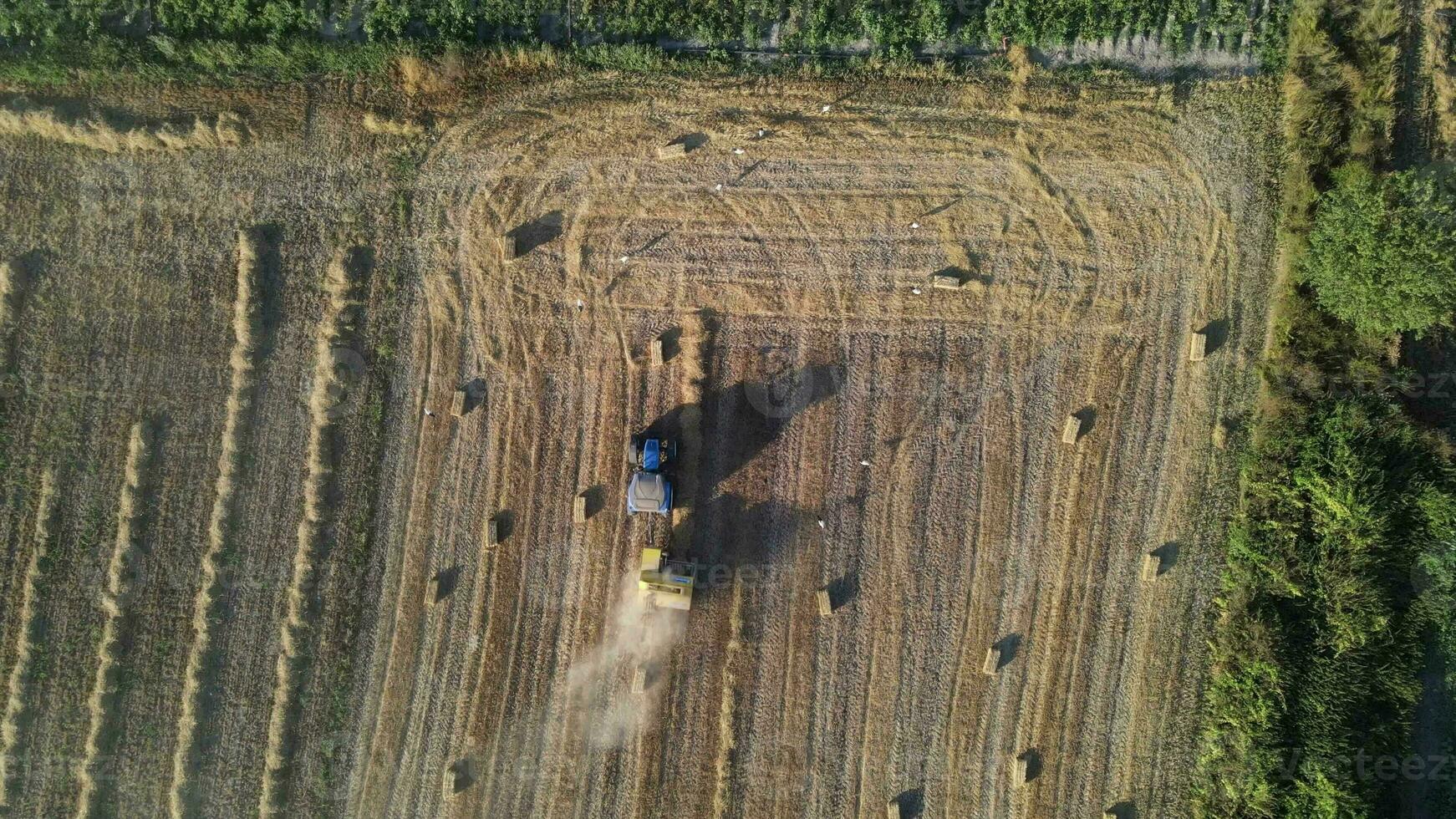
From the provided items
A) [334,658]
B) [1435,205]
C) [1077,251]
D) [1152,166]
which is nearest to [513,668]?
[334,658]

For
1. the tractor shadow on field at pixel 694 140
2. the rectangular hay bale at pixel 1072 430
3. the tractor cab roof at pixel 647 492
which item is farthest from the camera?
the tractor shadow on field at pixel 694 140

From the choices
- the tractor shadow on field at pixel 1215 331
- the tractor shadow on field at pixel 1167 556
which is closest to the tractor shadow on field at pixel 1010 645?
the tractor shadow on field at pixel 1167 556

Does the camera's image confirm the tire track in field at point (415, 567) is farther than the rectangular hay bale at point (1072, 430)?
Yes

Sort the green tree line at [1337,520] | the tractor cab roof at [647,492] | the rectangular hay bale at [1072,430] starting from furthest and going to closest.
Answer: the rectangular hay bale at [1072,430]
the tractor cab roof at [647,492]
the green tree line at [1337,520]

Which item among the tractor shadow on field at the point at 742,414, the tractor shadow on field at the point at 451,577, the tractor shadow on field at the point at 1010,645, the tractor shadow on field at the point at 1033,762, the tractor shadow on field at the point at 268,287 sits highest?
the tractor shadow on field at the point at 268,287

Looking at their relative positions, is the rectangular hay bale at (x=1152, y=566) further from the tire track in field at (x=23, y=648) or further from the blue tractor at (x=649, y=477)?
the tire track in field at (x=23, y=648)

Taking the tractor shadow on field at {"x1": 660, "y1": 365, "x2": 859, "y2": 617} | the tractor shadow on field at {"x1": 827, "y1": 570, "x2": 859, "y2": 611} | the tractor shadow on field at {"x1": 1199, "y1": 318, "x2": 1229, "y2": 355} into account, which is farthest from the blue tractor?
the tractor shadow on field at {"x1": 1199, "y1": 318, "x2": 1229, "y2": 355}

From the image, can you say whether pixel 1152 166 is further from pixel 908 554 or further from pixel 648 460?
pixel 648 460

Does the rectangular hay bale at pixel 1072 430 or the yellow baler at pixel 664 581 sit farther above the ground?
the rectangular hay bale at pixel 1072 430
